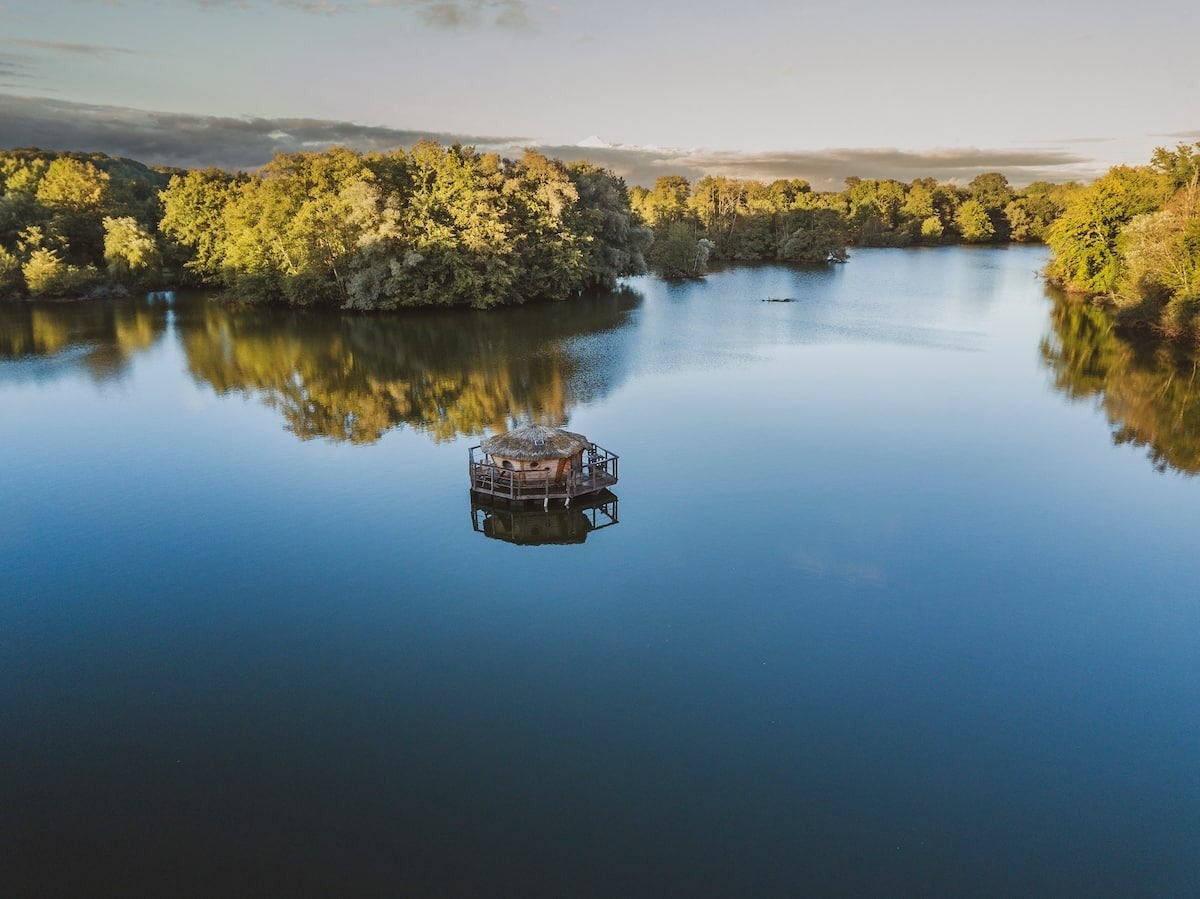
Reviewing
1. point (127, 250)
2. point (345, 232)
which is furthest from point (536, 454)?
point (127, 250)

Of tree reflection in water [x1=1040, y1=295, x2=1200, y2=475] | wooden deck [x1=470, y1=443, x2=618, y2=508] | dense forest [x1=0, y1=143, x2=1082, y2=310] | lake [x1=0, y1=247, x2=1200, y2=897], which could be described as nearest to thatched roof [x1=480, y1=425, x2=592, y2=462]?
wooden deck [x1=470, y1=443, x2=618, y2=508]

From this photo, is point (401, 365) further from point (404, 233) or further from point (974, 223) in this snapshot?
point (974, 223)

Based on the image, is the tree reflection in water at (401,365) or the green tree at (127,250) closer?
the tree reflection in water at (401,365)

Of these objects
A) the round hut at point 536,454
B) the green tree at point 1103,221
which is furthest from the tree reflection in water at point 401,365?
the green tree at point 1103,221

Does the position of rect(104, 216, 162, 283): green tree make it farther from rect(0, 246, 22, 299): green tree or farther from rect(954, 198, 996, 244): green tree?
rect(954, 198, 996, 244): green tree

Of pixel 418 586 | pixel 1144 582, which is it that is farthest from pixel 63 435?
pixel 1144 582

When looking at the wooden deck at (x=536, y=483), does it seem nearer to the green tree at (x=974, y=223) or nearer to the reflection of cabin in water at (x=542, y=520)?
the reflection of cabin in water at (x=542, y=520)
